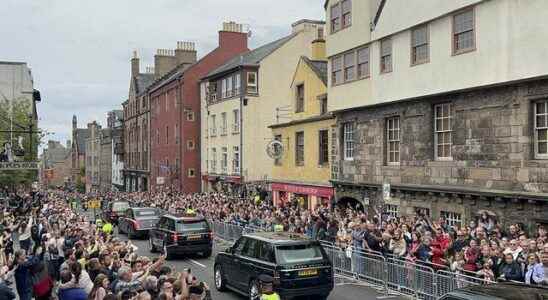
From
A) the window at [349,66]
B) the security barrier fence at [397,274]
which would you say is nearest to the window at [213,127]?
the window at [349,66]

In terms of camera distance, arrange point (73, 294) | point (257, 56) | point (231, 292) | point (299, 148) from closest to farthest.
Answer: point (73, 294) → point (231, 292) → point (299, 148) → point (257, 56)

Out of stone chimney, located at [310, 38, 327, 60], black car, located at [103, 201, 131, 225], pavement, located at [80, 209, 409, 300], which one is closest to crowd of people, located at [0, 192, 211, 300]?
pavement, located at [80, 209, 409, 300]

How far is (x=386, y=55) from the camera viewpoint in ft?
80.6

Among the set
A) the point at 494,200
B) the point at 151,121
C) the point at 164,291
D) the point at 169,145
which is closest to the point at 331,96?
the point at 494,200

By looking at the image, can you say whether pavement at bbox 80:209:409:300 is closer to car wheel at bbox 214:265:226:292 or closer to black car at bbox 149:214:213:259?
car wheel at bbox 214:265:226:292

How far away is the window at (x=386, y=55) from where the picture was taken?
2428 centimetres

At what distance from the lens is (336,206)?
28.1 m

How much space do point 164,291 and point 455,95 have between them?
14588 mm

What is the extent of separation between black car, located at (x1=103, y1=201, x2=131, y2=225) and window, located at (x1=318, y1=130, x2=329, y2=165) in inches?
460

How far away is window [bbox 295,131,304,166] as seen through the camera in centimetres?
3347

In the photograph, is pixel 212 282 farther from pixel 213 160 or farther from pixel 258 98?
pixel 213 160

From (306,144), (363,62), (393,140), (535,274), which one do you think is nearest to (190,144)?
(306,144)

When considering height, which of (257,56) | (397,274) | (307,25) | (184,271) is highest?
(307,25)

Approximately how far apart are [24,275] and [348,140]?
58.4 feet
